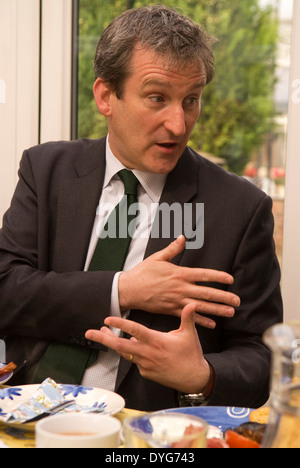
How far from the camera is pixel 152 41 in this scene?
5.18ft

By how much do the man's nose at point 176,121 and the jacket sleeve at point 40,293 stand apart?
0.39 m

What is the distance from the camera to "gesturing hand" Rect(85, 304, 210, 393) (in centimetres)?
117

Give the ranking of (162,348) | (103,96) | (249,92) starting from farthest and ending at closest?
(249,92), (103,96), (162,348)

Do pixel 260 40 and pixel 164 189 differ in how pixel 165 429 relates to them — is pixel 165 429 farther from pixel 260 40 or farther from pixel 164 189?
pixel 260 40

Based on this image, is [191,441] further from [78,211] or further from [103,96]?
[103,96]

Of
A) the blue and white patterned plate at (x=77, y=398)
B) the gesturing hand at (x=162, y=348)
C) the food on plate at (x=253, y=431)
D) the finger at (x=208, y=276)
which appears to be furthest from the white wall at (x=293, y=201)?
the food on plate at (x=253, y=431)

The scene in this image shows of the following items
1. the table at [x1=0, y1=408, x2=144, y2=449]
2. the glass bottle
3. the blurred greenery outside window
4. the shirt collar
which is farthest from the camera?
the blurred greenery outside window

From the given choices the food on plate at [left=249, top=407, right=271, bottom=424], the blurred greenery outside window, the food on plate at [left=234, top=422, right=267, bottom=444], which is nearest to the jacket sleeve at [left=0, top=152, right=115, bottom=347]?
the food on plate at [left=249, top=407, right=271, bottom=424]

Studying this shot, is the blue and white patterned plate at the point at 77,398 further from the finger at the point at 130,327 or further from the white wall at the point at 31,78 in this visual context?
the white wall at the point at 31,78

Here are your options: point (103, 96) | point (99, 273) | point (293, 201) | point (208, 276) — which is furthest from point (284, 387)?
point (293, 201)

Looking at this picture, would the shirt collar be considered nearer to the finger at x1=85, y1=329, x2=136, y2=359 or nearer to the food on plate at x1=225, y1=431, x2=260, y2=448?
the finger at x1=85, y1=329, x2=136, y2=359

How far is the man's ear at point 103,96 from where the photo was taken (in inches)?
68.3

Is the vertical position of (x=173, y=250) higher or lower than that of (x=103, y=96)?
lower

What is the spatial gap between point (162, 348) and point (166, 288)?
0.27 metres
